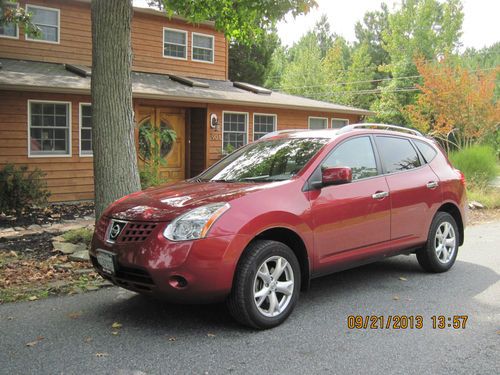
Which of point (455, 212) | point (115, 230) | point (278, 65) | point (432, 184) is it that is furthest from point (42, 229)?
point (278, 65)

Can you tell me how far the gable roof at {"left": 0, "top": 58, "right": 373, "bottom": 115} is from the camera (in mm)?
11945

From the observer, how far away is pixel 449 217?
21.0ft

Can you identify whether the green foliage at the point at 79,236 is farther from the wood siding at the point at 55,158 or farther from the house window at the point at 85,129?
the house window at the point at 85,129

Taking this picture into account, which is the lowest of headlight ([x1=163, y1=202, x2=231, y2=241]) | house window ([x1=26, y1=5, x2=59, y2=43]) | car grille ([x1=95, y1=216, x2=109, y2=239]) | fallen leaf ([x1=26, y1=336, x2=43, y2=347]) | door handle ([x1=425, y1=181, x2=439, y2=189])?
fallen leaf ([x1=26, y1=336, x2=43, y2=347])

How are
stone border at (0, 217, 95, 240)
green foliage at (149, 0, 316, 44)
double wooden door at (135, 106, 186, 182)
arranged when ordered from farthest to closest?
double wooden door at (135, 106, 186, 182), green foliage at (149, 0, 316, 44), stone border at (0, 217, 95, 240)

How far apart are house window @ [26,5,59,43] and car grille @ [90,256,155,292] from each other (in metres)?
12.7

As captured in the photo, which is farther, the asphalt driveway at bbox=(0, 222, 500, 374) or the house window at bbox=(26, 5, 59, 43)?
the house window at bbox=(26, 5, 59, 43)

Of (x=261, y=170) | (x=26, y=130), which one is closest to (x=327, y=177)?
(x=261, y=170)

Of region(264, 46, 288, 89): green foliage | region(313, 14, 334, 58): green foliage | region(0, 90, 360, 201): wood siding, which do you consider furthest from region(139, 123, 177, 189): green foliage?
region(313, 14, 334, 58): green foliage

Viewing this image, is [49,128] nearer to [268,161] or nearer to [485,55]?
[268,161]

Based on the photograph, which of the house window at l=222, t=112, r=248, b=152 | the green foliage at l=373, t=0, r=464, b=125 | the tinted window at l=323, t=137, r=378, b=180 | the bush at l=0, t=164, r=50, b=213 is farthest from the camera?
the green foliage at l=373, t=0, r=464, b=125

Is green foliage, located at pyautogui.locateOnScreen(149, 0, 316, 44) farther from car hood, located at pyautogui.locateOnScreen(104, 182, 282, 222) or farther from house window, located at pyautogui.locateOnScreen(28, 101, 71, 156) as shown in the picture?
car hood, located at pyautogui.locateOnScreen(104, 182, 282, 222)

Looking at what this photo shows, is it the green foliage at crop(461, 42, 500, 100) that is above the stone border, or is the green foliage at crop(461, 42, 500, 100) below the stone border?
above

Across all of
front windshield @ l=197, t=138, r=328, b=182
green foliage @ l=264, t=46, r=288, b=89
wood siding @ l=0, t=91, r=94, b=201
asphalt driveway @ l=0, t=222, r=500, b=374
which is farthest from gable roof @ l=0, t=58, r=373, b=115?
green foliage @ l=264, t=46, r=288, b=89
